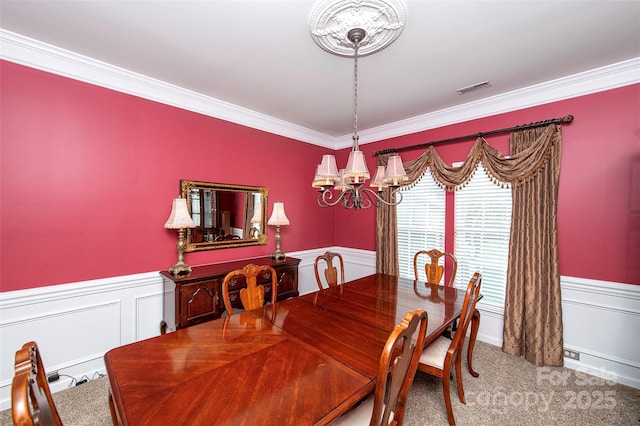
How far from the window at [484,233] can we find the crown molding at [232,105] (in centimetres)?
71

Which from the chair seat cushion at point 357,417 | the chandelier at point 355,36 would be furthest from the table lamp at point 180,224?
the chair seat cushion at point 357,417

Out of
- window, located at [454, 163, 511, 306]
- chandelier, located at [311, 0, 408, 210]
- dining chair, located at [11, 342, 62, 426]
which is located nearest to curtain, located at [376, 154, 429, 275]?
window, located at [454, 163, 511, 306]

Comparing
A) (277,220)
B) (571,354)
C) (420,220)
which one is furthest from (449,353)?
(277,220)

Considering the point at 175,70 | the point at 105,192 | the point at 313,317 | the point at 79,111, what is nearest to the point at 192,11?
the point at 175,70

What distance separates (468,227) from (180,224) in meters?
3.03

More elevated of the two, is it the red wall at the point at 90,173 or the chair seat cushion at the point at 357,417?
the red wall at the point at 90,173

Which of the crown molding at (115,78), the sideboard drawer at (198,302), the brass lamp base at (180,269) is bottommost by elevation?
the sideboard drawer at (198,302)

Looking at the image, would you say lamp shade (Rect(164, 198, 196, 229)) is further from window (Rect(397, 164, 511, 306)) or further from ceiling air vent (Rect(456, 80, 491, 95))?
ceiling air vent (Rect(456, 80, 491, 95))

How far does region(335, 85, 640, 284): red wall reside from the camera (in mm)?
2184

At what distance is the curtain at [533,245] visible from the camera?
2.45 meters

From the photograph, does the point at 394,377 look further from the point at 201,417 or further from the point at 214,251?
the point at 214,251

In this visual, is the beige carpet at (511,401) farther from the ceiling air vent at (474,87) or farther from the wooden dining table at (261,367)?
the ceiling air vent at (474,87)

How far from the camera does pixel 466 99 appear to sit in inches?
113

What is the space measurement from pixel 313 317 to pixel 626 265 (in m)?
2.63
